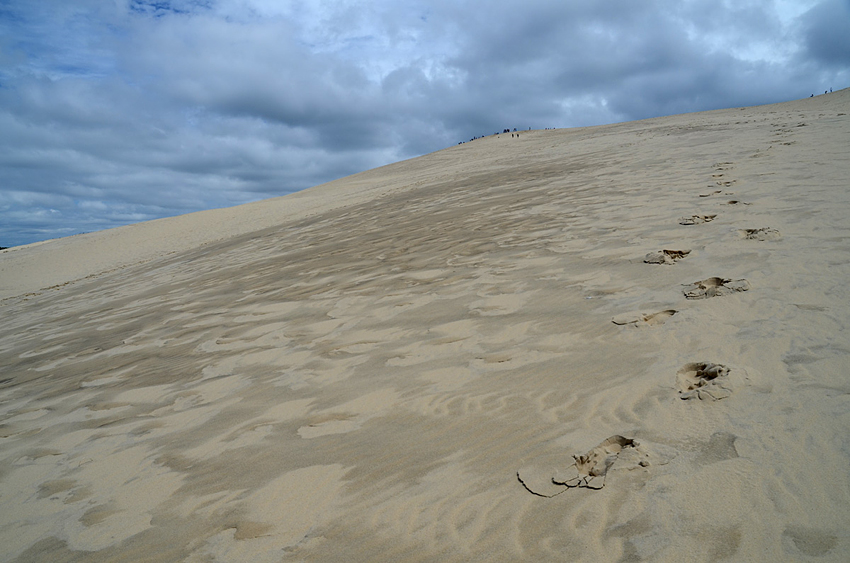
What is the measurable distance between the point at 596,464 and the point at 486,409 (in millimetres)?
674

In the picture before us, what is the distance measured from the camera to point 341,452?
241 cm

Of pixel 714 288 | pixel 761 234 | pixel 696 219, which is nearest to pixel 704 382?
pixel 714 288

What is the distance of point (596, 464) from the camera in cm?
197

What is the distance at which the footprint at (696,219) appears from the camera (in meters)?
4.94

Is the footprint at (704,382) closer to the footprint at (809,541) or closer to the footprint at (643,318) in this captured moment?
the footprint at (643,318)

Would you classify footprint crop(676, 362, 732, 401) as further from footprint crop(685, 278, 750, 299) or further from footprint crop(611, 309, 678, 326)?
footprint crop(685, 278, 750, 299)

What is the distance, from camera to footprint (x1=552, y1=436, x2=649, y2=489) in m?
1.88

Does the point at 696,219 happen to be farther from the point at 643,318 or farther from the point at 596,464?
the point at 596,464

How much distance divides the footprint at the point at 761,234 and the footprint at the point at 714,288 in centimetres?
105

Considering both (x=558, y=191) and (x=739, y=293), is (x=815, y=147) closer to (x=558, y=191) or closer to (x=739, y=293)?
(x=558, y=191)

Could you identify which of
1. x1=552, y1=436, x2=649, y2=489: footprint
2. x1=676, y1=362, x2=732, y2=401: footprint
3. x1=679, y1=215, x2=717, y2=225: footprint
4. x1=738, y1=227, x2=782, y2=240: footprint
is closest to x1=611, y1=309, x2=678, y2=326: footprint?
x1=676, y1=362, x2=732, y2=401: footprint

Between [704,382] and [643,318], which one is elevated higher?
[643,318]

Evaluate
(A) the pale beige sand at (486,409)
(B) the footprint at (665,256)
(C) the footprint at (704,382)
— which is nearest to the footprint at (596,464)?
(A) the pale beige sand at (486,409)

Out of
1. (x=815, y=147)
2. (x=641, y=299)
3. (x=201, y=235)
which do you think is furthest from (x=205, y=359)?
(x=201, y=235)
